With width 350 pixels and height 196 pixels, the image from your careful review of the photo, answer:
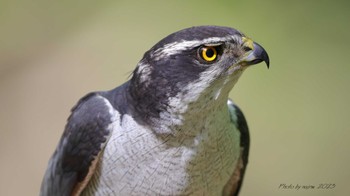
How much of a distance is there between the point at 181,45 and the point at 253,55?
33 cm

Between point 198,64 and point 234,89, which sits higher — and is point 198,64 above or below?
above

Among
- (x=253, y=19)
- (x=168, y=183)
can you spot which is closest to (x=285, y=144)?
(x=253, y=19)

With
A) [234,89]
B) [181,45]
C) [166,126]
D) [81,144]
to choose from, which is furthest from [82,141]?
[234,89]

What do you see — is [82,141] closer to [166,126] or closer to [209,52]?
[166,126]

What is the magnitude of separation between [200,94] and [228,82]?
139 millimetres

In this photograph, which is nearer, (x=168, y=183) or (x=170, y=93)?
(x=170, y=93)

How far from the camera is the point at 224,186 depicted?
3611 mm

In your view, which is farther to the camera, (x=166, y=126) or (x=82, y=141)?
(x=82, y=141)

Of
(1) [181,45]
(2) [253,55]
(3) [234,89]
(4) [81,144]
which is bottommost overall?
(3) [234,89]

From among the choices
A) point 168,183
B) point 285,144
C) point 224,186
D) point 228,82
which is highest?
point 228,82

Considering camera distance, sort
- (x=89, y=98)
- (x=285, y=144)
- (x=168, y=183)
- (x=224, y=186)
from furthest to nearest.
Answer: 1. (x=285, y=144)
2. (x=224, y=186)
3. (x=89, y=98)
4. (x=168, y=183)

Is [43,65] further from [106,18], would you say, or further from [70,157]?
[70,157]

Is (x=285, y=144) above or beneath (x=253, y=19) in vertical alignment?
beneath

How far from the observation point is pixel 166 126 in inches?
117
